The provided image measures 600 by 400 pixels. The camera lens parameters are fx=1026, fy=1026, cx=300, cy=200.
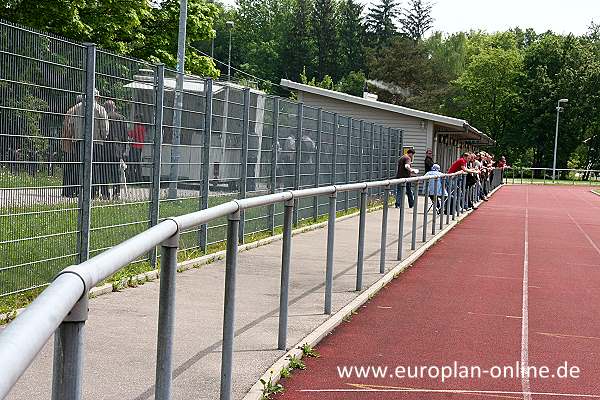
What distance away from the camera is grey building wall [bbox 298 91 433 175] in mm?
41031

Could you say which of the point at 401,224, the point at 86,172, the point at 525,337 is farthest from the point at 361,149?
the point at 525,337

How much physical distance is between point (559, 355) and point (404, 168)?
20935 mm

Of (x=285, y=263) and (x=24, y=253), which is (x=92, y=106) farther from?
(x=285, y=263)

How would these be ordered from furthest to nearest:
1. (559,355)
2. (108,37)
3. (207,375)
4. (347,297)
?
1. (108,37)
2. (347,297)
3. (559,355)
4. (207,375)

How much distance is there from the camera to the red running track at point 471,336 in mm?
6469

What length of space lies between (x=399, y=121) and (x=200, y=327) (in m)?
36.6

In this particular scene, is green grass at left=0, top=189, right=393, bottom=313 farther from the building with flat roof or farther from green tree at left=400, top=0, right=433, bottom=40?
green tree at left=400, top=0, right=433, bottom=40

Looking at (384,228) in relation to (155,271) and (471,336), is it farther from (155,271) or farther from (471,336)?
(155,271)

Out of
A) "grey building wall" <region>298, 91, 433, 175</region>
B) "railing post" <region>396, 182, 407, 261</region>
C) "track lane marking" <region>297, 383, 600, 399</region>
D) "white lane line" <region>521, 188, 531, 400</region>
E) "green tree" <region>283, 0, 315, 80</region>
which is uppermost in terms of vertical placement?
"green tree" <region>283, 0, 315, 80</region>

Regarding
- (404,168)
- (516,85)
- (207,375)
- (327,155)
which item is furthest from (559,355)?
(516,85)

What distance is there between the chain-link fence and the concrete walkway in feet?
1.12

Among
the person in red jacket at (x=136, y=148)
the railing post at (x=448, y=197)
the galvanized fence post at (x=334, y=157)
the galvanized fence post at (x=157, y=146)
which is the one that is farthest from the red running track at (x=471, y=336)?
the galvanized fence post at (x=334, y=157)

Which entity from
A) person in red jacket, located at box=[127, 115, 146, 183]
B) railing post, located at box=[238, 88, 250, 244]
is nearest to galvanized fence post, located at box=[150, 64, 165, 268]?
person in red jacket, located at box=[127, 115, 146, 183]

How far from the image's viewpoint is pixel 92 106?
8.85 metres
